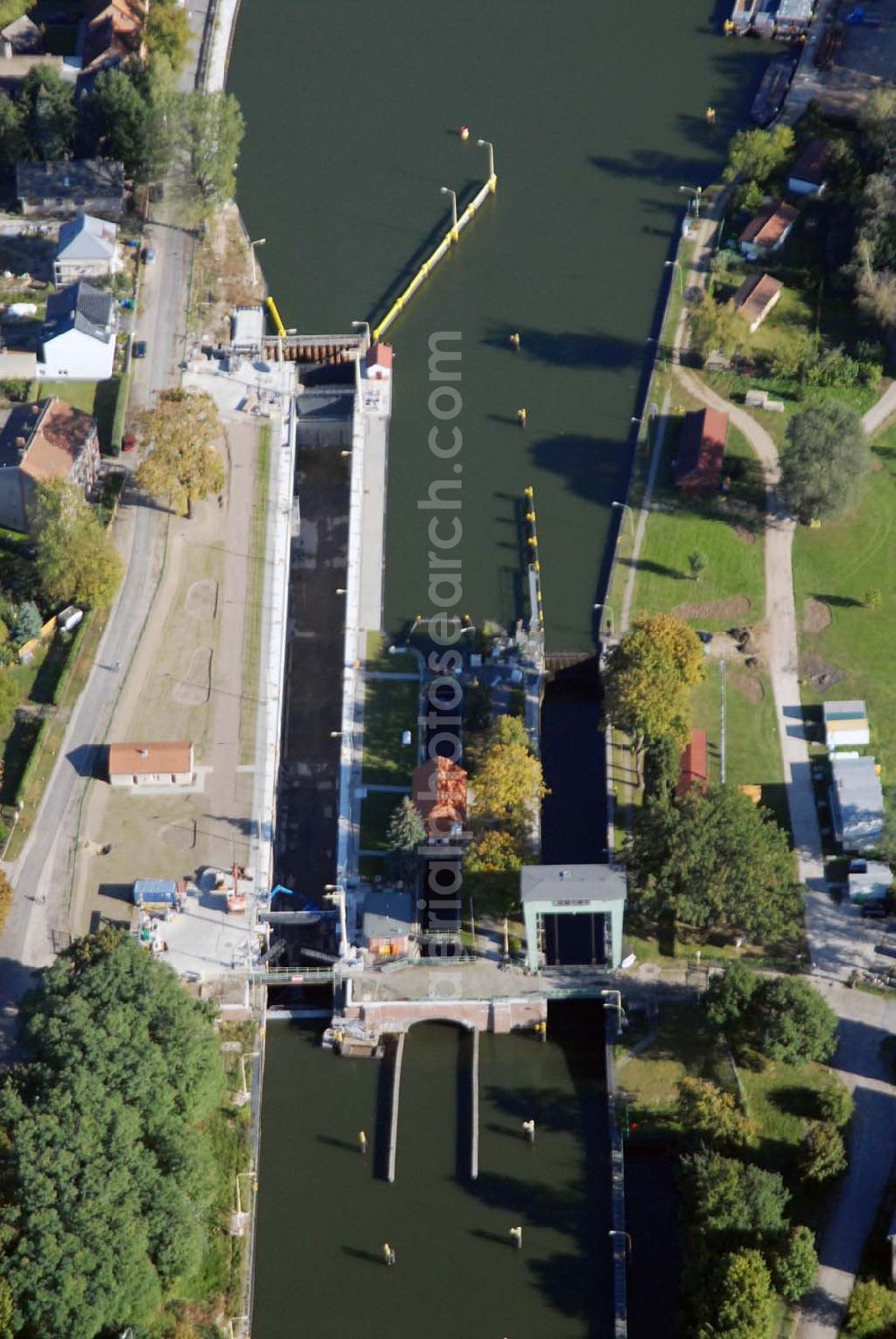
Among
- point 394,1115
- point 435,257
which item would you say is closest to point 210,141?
point 435,257

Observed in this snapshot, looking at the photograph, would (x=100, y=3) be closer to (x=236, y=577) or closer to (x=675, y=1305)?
(x=236, y=577)

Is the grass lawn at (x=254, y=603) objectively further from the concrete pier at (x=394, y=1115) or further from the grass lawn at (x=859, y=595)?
the grass lawn at (x=859, y=595)

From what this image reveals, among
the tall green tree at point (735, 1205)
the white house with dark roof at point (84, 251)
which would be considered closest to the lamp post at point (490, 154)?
the white house with dark roof at point (84, 251)

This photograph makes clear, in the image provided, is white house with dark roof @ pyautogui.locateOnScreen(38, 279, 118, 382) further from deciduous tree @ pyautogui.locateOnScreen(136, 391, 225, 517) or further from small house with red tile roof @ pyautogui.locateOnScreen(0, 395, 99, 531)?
deciduous tree @ pyautogui.locateOnScreen(136, 391, 225, 517)

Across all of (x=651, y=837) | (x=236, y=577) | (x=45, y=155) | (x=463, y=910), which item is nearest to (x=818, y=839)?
(x=651, y=837)

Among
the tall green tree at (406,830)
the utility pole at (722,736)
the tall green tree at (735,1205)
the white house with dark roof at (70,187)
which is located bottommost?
the tall green tree at (735,1205)

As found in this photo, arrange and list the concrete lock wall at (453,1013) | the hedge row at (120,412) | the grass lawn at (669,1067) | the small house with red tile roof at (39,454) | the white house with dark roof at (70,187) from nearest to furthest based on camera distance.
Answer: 1. the grass lawn at (669,1067)
2. the concrete lock wall at (453,1013)
3. the small house with red tile roof at (39,454)
4. the hedge row at (120,412)
5. the white house with dark roof at (70,187)

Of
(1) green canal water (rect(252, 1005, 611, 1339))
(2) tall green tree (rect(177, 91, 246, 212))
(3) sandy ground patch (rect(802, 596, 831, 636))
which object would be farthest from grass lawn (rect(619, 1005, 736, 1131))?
(2) tall green tree (rect(177, 91, 246, 212))
